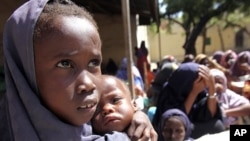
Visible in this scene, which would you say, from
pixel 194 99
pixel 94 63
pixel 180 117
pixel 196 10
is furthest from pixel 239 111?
pixel 196 10

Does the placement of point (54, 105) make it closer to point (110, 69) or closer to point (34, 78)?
point (34, 78)

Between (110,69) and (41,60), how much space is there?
183 inches

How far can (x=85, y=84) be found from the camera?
0.79 meters

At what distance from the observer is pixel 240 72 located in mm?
5758

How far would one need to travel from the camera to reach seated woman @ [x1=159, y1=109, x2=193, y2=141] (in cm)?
266

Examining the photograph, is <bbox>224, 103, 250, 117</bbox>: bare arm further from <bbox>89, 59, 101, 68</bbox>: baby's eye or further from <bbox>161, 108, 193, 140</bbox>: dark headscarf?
<bbox>89, 59, 101, 68</bbox>: baby's eye

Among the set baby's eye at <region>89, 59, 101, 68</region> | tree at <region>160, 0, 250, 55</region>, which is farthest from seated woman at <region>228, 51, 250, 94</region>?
tree at <region>160, 0, 250, 55</region>

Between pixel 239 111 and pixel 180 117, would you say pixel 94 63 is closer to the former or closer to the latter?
pixel 180 117

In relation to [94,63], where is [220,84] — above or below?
below

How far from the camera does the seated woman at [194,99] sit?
299 cm

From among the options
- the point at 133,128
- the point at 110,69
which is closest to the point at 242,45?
the point at 110,69

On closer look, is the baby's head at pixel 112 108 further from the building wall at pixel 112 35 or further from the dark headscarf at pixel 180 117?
the building wall at pixel 112 35

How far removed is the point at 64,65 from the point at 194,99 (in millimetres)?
2314

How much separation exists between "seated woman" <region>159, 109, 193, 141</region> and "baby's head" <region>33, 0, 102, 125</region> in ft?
6.25
